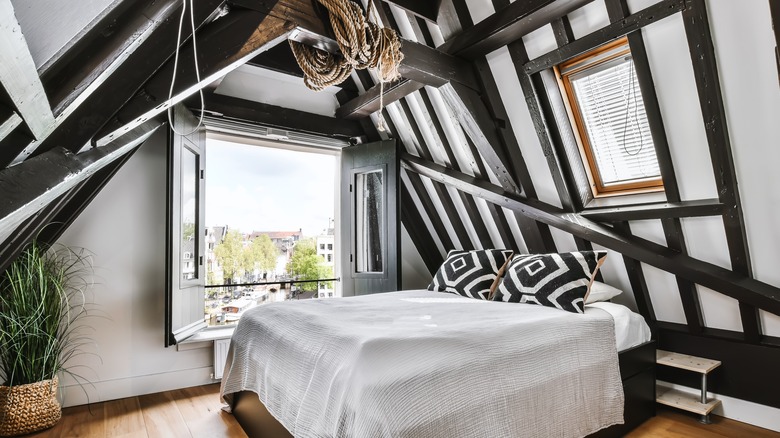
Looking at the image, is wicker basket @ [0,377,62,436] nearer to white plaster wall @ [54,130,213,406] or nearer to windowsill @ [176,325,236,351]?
white plaster wall @ [54,130,213,406]

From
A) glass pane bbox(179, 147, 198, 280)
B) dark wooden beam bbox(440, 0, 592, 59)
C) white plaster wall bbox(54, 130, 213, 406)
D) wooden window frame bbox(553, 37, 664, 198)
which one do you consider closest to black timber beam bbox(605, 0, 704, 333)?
wooden window frame bbox(553, 37, 664, 198)

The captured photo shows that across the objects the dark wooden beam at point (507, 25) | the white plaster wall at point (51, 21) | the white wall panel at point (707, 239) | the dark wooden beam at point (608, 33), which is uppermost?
the dark wooden beam at point (507, 25)

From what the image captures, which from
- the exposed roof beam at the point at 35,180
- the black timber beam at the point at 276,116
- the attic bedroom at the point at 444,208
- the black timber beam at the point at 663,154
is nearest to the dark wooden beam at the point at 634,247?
the attic bedroom at the point at 444,208

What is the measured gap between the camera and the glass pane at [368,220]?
3969mm

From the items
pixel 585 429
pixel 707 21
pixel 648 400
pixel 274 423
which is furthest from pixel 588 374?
pixel 707 21

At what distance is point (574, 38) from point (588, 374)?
72.7 inches

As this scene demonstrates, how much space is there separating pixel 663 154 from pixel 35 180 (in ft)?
9.10

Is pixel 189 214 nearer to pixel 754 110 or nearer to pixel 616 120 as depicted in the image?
pixel 616 120

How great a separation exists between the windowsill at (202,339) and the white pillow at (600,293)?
8.94ft

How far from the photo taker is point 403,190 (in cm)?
432

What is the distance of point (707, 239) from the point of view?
2.29 meters

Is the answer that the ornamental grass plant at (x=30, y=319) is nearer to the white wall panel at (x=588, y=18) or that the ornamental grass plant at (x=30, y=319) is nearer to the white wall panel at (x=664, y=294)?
the white wall panel at (x=588, y=18)

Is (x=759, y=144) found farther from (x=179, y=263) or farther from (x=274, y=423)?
(x=179, y=263)

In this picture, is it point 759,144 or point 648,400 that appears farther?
point 648,400
